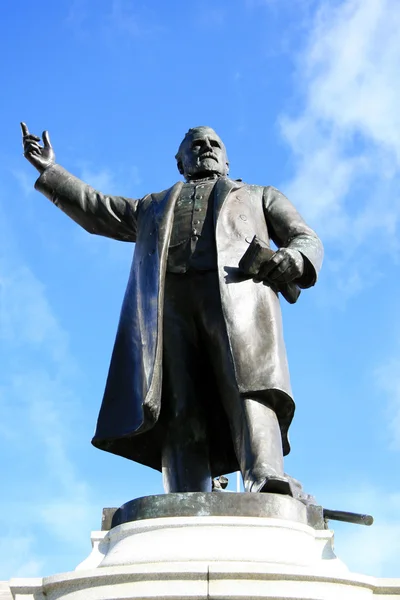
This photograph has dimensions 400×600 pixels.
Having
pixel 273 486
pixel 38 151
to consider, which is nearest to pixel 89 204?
pixel 38 151

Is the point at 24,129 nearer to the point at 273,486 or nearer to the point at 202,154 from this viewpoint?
the point at 202,154

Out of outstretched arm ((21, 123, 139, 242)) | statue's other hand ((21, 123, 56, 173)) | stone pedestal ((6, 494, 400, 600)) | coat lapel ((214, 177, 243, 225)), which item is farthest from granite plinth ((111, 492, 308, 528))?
statue's other hand ((21, 123, 56, 173))

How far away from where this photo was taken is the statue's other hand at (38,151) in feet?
24.6

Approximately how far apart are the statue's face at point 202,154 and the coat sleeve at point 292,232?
448 mm

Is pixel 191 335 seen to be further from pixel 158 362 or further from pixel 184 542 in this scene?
pixel 184 542

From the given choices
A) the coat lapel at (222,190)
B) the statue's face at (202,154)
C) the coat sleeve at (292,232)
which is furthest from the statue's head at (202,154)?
the coat sleeve at (292,232)

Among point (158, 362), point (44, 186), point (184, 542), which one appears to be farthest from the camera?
point (44, 186)

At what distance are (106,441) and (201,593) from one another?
1.71m

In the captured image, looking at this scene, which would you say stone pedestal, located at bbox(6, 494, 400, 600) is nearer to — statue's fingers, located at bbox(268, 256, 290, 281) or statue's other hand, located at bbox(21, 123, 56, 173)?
statue's fingers, located at bbox(268, 256, 290, 281)

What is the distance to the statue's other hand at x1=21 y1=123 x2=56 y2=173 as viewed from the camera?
24.6ft

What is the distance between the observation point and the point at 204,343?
21.1ft

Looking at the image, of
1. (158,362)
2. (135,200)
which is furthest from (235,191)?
(158,362)

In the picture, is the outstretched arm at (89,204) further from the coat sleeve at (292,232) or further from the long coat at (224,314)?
the coat sleeve at (292,232)

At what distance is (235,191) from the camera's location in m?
6.90
